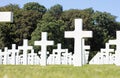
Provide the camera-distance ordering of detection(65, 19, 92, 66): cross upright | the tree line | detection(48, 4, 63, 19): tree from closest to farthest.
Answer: detection(65, 19, 92, 66): cross upright
the tree line
detection(48, 4, 63, 19): tree

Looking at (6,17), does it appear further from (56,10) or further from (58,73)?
(56,10)

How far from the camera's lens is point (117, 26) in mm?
72625

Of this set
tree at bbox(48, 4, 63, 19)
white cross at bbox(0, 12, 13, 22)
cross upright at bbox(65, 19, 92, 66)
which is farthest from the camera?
tree at bbox(48, 4, 63, 19)

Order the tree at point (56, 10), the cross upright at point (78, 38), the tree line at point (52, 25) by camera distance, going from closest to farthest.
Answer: the cross upright at point (78, 38) → the tree line at point (52, 25) → the tree at point (56, 10)

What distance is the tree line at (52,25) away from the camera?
5788 centimetres

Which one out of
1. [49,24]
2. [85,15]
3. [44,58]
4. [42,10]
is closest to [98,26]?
[85,15]

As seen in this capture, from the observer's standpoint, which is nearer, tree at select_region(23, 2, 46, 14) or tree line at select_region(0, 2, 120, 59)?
tree line at select_region(0, 2, 120, 59)

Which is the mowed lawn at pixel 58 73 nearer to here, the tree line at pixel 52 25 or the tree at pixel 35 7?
the tree line at pixel 52 25

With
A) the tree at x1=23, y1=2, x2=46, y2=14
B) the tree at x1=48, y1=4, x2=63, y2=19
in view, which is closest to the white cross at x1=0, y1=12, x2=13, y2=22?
the tree at x1=23, y1=2, x2=46, y2=14

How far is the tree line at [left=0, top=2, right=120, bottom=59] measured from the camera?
57881 millimetres

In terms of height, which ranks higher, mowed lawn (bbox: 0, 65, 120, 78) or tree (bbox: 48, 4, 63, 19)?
tree (bbox: 48, 4, 63, 19)

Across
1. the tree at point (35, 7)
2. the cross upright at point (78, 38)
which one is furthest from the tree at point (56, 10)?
the cross upright at point (78, 38)

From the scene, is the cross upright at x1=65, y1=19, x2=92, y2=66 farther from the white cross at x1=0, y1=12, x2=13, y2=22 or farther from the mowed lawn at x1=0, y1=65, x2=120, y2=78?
the mowed lawn at x1=0, y1=65, x2=120, y2=78

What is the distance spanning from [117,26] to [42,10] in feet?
39.2
